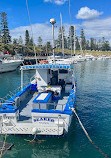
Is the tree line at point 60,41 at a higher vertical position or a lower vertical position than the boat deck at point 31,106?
higher

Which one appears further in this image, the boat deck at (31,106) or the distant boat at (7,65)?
the distant boat at (7,65)

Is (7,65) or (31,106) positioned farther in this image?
(7,65)

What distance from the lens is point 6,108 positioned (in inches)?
428

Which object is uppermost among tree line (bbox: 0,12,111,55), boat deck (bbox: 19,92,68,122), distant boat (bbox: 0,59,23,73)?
tree line (bbox: 0,12,111,55)

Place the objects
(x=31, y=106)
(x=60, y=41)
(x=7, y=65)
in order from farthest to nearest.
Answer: (x=60, y=41) < (x=7, y=65) < (x=31, y=106)

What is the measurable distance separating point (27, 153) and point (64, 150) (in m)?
2.60

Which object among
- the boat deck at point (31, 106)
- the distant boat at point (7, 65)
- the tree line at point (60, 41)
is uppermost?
the tree line at point (60, 41)

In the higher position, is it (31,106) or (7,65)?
(7,65)

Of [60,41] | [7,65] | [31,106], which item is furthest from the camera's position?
[60,41]

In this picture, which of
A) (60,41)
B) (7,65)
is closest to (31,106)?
(7,65)

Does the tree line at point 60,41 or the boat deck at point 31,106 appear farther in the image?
the tree line at point 60,41

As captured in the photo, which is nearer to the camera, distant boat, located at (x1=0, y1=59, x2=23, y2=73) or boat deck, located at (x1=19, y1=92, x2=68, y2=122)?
boat deck, located at (x1=19, y1=92, x2=68, y2=122)

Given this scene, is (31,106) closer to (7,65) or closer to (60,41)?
(7,65)

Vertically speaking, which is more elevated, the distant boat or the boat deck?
the distant boat
